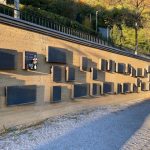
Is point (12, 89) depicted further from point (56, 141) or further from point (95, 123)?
point (95, 123)

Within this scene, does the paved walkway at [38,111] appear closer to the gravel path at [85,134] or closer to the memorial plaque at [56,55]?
the gravel path at [85,134]

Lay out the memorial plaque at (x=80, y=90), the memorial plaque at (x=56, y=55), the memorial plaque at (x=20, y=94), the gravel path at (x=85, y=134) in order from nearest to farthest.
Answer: the gravel path at (x=85, y=134), the memorial plaque at (x=20, y=94), the memorial plaque at (x=56, y=55), the memorial plaque at (x=80, y=90)

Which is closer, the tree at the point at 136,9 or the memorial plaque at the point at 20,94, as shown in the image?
the memorial plaque at the point at 20,94

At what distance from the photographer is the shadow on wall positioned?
1121cm

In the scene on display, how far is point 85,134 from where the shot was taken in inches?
505

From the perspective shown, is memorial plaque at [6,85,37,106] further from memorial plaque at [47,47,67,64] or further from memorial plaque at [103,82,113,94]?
memorial plaque at [103,82,113,94]

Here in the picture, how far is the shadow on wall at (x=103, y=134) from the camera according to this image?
36.8 feet

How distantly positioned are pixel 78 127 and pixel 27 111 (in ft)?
6.12

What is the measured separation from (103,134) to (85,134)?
62 cm

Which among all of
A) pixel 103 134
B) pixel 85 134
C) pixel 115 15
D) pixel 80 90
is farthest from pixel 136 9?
pixel 85 134

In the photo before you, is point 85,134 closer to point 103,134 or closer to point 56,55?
point 103,134

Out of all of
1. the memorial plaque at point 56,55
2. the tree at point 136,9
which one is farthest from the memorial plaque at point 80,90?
the tree at point 136,9

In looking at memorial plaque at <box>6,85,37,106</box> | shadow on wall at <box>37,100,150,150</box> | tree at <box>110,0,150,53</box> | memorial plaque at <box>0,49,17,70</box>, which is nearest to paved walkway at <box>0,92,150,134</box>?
memorial plaque at <box>6,85,37,106</box>

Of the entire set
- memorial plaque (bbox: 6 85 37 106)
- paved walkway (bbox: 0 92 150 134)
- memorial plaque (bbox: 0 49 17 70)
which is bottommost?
paved walkway (bbox: 0 92 150 134)
